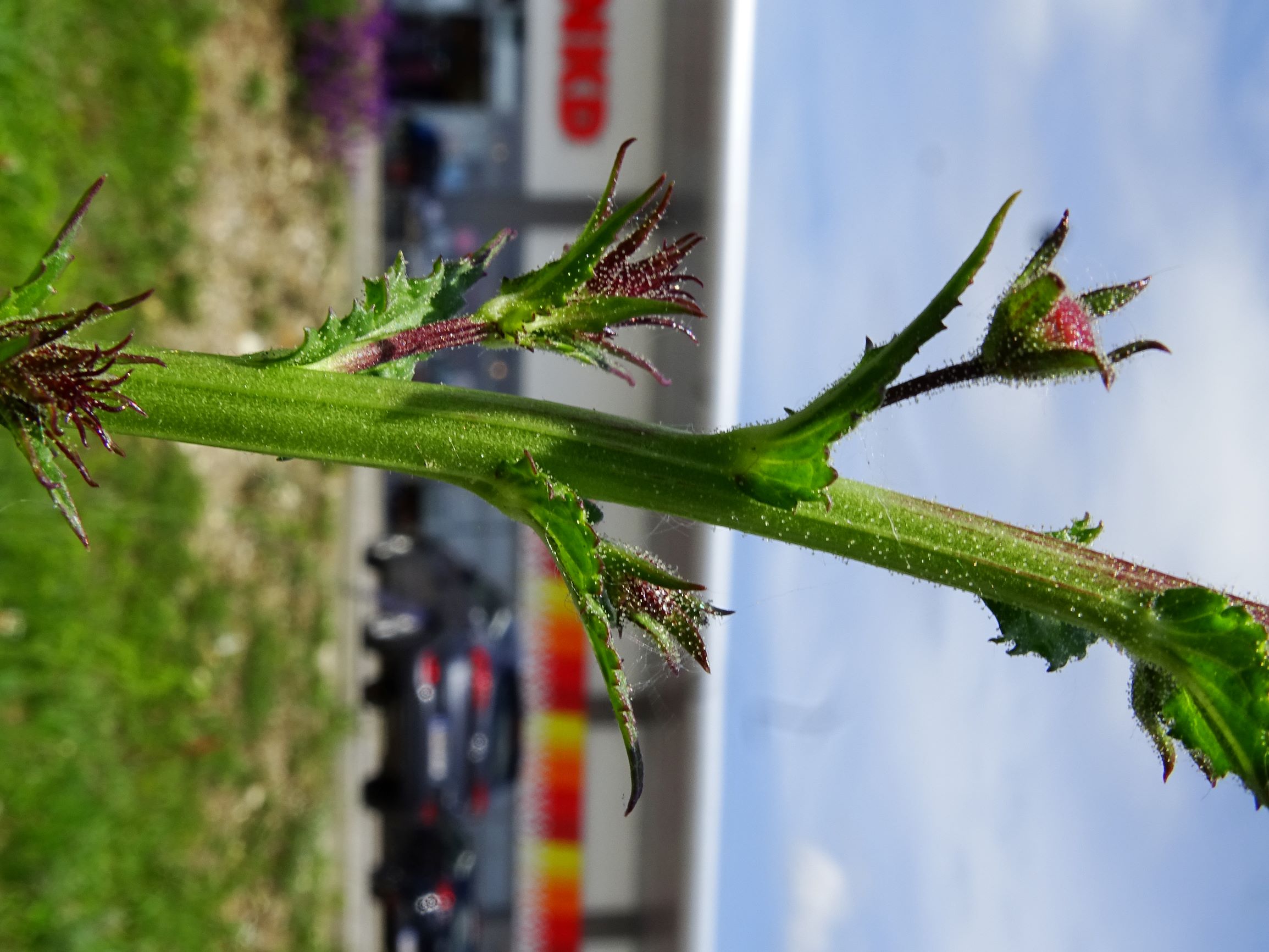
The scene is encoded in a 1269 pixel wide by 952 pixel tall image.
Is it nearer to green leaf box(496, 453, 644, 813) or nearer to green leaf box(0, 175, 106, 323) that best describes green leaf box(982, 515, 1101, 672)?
green leaf box(496, 453, 644, 813)

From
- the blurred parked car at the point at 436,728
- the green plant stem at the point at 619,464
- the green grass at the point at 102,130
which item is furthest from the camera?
the blurred parked car at the point at 436,728

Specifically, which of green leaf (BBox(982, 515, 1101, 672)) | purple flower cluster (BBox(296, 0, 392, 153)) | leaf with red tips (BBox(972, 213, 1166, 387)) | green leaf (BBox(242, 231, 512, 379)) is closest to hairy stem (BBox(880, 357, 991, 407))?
leaf with red tips (BBox(972, 213, 1166, 387))

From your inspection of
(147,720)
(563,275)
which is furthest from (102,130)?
(563,275)

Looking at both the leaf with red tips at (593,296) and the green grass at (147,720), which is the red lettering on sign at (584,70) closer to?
the green grass at (147,720)

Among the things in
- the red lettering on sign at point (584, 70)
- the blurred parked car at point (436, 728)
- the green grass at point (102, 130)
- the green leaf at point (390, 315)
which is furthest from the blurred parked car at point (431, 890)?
the green leaf at point (390, 315)

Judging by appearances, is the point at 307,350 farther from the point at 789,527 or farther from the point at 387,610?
the point at 387,610

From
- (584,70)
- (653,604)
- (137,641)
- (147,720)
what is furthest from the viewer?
(584,70)

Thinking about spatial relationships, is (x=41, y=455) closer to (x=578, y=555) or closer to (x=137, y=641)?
(x=578, y=555)
